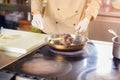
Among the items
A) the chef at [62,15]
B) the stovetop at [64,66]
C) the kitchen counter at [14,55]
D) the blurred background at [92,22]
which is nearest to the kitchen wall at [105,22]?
Answer: the blurred background at [92,22]

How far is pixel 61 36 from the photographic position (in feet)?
3.09

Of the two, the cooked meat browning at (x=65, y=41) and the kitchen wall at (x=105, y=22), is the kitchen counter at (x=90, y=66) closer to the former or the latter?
the cooked meat browning at (x=65, y=41)

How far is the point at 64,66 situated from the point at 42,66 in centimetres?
7

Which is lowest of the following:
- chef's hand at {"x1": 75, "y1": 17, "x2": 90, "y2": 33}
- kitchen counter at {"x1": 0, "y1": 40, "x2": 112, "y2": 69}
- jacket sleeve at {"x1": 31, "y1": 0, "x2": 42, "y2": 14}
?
kitchen counter at {"x1": 0, "y1": 40, "x2": 112, "y2": 69}

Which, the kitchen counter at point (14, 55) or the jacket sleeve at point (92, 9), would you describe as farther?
the jacket sleeve at point (92, 9)

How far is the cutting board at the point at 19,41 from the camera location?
87 centimetres

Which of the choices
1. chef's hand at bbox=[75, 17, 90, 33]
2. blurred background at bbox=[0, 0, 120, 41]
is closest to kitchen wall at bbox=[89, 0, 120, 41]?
blurred background at bbox=[0, 0, 120, 41]

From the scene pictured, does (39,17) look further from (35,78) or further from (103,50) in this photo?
(35,78)

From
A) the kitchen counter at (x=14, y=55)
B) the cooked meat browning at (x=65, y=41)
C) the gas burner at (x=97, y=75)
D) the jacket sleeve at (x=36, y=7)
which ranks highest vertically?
the jacket sleeve at (x=36, y=7)

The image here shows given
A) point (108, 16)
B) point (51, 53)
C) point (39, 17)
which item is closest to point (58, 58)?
point (51, 53)

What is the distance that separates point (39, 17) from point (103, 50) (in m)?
0.43

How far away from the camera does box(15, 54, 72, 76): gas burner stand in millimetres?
666

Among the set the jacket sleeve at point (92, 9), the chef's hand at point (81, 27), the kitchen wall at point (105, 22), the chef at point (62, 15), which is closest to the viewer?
the chef's hand at point (81, 27)

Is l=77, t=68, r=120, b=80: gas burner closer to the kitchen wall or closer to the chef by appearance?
the chef
